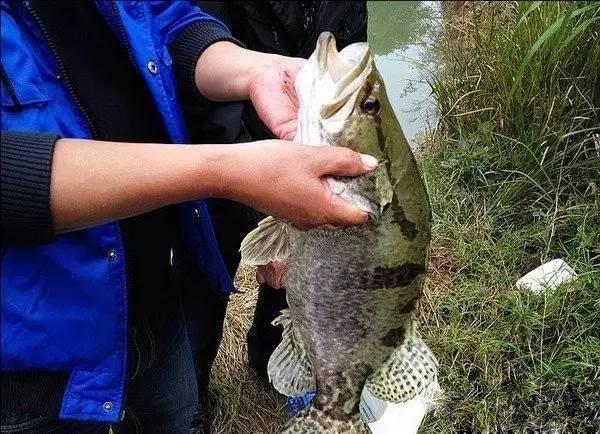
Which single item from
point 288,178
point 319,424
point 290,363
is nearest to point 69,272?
point 288,178

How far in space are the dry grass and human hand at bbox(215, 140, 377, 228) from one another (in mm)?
1816

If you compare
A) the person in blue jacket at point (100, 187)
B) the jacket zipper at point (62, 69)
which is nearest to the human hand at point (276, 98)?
the person in blue jacket at point (100, 187)

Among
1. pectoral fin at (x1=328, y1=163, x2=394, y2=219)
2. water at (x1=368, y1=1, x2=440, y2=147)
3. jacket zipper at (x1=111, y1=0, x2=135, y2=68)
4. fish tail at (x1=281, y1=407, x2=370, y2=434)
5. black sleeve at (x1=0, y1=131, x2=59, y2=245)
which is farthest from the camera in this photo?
water at (x1=368, y1=1, x2=440, y2=147)

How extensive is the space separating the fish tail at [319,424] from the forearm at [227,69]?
908mm

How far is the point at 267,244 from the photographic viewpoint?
184cm

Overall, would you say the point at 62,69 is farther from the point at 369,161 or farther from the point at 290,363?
the point at 290,363

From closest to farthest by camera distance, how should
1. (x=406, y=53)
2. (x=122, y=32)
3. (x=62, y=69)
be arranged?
1. (x=62, y=69)
2. (x=122, y=32)
3. (x=406, y=53)

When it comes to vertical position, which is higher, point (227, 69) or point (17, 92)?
point (17, 92)

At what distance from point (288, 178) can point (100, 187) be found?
0.37 metres

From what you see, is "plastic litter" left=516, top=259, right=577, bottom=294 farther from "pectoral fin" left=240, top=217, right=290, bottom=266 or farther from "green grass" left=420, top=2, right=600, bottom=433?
"pectoral fin" left=240, top=217, right=290, bottom=266

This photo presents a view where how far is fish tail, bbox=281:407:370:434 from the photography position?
196cm

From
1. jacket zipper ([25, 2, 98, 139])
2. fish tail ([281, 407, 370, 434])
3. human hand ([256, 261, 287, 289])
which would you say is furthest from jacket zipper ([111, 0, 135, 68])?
fish tail ([281, 407, 370, 434])

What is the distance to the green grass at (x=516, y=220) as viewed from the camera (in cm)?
287

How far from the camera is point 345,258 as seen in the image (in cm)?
177
